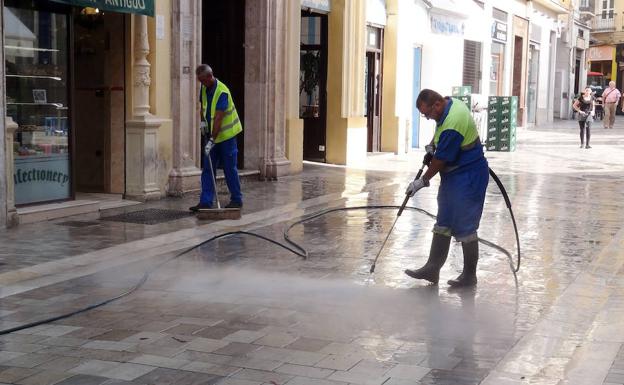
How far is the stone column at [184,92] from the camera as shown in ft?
43.1

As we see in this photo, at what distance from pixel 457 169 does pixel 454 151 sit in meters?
0.18

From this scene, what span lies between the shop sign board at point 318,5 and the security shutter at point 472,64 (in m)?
10.8

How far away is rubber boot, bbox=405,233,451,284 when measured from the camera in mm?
7598

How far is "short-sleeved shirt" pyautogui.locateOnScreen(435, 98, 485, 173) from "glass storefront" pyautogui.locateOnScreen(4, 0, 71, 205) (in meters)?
5.46

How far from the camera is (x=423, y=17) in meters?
23.3

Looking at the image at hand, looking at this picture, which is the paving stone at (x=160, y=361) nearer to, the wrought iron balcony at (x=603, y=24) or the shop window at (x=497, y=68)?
the shop window at (x=497, y=68)

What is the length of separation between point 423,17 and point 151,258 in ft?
52.4

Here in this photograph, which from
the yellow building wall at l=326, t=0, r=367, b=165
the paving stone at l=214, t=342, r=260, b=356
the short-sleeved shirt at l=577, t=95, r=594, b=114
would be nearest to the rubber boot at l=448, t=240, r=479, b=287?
the paving stone at l=214, t=342, r=260, b=356

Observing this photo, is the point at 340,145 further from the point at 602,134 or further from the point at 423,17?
the point at 602,134

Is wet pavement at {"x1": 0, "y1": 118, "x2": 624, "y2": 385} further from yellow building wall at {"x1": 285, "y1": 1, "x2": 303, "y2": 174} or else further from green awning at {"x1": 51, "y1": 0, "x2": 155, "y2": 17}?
yellow building wall at {"x1": 285, "y1": 1, "x2": 303, "y2": 174}

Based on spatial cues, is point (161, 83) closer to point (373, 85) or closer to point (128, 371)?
point (128, 371)

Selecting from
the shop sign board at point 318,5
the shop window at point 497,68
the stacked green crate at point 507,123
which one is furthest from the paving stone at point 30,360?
the shop window at point 497,68

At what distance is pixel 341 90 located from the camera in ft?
60.8

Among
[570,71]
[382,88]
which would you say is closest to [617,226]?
[382,88]
